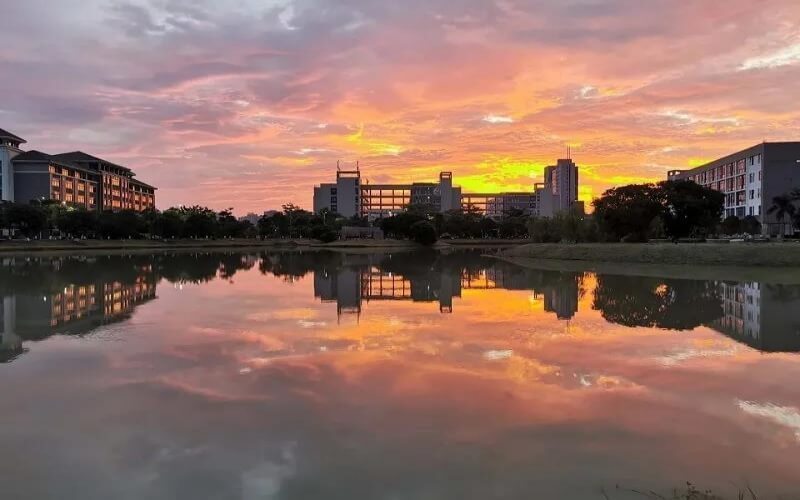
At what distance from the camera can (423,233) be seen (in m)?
91.4

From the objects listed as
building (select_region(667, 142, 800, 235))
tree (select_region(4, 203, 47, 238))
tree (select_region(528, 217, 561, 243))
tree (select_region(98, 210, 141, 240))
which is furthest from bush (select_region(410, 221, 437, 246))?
tree (select_region(4, 203, 47, 238))

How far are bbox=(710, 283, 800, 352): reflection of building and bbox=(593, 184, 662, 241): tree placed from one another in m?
28.0

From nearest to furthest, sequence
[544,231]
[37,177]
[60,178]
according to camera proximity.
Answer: [544,231], [37,177], [60,178]

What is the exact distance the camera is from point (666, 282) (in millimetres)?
29391

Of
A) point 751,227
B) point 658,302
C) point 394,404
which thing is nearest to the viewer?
point 394,404

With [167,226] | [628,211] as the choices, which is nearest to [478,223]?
[167,226]

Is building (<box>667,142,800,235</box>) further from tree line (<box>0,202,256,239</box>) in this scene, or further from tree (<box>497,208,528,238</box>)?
tree line (<box>0,202,256,239</box>)

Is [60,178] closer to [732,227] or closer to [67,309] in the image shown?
[67,309]

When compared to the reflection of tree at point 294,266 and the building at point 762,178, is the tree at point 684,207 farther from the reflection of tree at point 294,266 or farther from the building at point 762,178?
the reflection of tree at point 294,266

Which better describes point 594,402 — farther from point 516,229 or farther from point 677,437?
point 516,229

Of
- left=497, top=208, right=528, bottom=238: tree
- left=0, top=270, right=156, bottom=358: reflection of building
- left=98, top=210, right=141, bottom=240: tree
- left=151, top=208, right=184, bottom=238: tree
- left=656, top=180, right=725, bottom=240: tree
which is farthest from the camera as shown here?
left=497, top=208, right=528, bottom=238: tree

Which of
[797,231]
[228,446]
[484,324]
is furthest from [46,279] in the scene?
[797,231]

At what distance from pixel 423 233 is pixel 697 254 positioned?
54.4m

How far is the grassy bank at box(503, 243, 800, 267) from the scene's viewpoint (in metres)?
37.3
